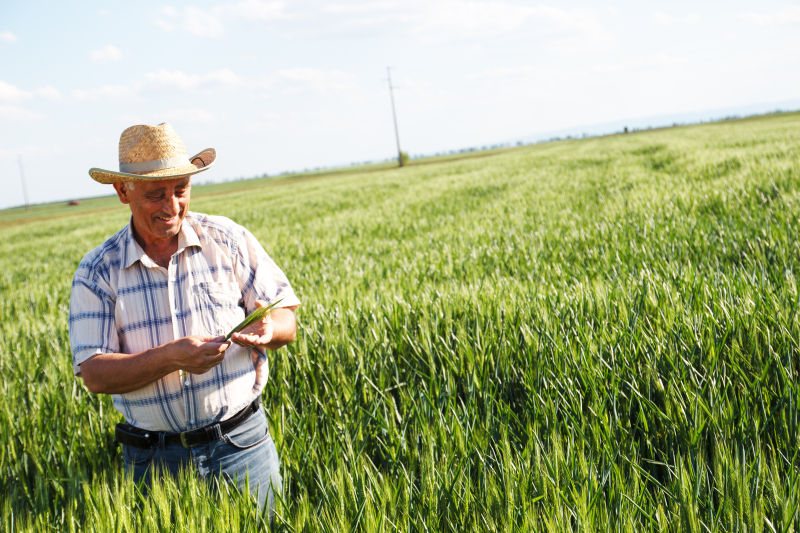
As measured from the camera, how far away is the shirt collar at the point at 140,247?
78.7 inches

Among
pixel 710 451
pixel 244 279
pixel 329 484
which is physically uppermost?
pixel 244 279

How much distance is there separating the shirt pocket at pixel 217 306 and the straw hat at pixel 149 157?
47 cm

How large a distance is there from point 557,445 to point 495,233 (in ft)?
17.6

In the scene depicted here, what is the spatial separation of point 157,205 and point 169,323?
463 millimetres

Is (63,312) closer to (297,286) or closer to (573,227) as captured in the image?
(297,286)

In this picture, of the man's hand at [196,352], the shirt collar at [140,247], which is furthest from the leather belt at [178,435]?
the shirt collar at [140,247]

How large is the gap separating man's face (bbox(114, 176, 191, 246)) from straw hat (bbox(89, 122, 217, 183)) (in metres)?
0.05

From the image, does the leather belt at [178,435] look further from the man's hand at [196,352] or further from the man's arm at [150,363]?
the man's hand at [196,352]

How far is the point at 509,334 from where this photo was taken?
279 centimetres

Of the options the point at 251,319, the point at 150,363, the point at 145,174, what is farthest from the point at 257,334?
the point at 145,174

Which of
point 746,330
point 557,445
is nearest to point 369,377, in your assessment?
point 557,445

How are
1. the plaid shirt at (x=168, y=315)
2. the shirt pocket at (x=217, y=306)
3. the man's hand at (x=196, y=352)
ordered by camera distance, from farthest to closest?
the shirt pocket at (x=217, y=306) < the plaid shirt at (x=168, y=315) < the man's hand at (x=196, y=352)

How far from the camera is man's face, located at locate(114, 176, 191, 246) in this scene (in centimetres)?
195

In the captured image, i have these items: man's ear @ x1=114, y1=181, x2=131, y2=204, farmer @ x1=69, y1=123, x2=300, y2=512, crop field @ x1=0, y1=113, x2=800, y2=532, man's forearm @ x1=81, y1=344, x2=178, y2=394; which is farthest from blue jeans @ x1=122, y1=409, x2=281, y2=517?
man's ear @ x1=114, y1=181, x2=131, y2=204
